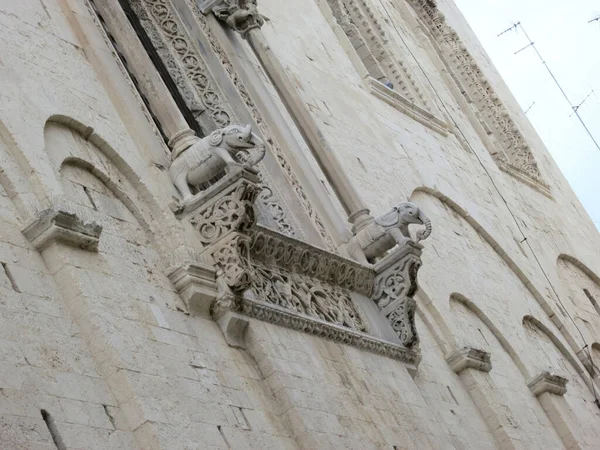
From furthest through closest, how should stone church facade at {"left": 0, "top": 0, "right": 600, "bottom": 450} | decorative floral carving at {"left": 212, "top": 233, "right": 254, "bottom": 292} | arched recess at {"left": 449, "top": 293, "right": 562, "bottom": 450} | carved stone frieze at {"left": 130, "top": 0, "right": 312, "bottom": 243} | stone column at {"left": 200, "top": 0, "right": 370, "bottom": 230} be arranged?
1. arched recess at {"left": 449, "top": 293, "right": 562, "bottom": 450}
2. stone column at {"left": 200, "top": 0, "right": 370, "bottom": 230}
3. carved stone frieze at {"left": 130, "top": 0, "right": 312, "bottom": 243}
4. decorative floral carving at {"left": 212, "top": 233, "right": 254, "bottom": 292}
5. stone church facade at {"left": 0, "top": 0, "right": 600, "bottom": 450}

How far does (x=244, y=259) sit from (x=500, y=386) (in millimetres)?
5254

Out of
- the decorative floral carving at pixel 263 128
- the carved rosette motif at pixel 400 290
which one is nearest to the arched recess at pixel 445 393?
the carved rosette motif at pixel 400 290

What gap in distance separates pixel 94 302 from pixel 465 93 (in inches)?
549

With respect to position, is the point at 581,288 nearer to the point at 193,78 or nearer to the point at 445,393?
the point at 445,393

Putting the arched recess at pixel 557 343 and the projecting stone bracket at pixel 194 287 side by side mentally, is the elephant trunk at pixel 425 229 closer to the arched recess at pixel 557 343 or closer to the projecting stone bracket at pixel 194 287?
the projecting stone bracket at pixel 194 287

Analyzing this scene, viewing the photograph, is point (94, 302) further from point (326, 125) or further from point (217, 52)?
point (326, 125)

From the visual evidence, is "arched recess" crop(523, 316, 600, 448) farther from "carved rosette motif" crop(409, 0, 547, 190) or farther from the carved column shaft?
the carved column shaft

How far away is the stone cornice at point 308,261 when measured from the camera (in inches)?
406

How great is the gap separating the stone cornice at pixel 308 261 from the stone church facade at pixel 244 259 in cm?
2

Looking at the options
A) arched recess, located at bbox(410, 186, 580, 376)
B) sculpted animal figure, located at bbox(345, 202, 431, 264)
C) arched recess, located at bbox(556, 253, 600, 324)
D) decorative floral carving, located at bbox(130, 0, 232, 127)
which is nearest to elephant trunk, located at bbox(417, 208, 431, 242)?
sculpted animal figure, located at bbox(345, 202, 431, 264)

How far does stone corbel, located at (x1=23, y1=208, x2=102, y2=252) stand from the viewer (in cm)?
809

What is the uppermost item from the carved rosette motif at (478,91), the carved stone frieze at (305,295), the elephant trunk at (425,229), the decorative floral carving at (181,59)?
the carved rosette motif at (478,91)

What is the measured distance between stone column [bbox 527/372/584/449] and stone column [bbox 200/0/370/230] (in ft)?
11.8

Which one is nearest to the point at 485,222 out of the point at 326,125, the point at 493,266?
the point at 493,266
